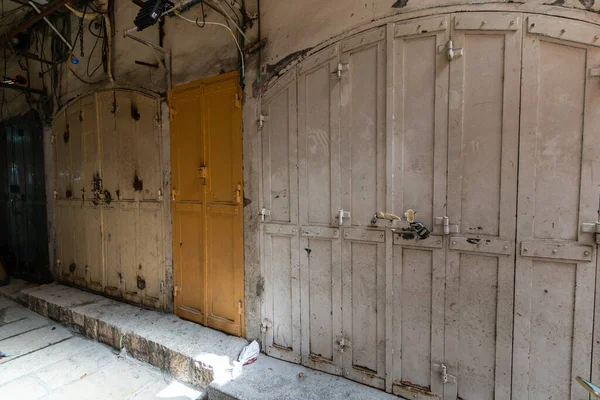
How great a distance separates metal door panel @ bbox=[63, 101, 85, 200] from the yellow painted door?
1.96 m

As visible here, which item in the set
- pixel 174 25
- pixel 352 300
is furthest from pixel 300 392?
pixel 174 25

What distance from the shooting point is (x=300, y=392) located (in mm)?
2217

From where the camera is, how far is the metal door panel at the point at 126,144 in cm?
371

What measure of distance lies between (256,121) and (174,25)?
162cm

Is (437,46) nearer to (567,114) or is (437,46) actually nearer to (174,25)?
(567,114)

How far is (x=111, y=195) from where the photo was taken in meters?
3.99

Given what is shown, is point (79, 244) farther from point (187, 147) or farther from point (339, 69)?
point (339, 69)

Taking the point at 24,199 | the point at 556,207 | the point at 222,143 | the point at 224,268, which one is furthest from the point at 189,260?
the point at 24,199

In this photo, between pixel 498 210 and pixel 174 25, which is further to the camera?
pixel 174 25

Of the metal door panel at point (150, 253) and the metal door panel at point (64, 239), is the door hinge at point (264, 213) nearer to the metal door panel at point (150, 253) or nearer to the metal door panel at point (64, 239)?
the metal door panel at point (150, 253)

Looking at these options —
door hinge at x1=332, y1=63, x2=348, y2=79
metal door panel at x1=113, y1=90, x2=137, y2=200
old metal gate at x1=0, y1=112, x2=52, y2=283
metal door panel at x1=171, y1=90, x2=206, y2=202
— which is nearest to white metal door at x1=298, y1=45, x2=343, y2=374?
door hinge at x1=332, y1=63, x2=348, y2=79

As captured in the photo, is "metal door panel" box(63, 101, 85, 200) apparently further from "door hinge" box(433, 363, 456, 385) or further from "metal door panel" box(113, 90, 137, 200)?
"door hinge" box(433, 363, 456, 385)

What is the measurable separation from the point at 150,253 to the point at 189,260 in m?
0.68

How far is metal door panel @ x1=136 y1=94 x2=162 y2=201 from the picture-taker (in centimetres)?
350
